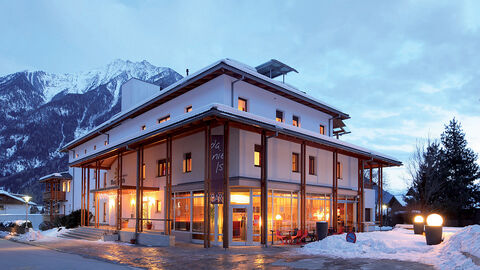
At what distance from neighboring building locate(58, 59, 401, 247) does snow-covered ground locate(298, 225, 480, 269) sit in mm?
4406

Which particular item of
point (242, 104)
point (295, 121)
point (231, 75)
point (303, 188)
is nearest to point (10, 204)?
point (295, 121)

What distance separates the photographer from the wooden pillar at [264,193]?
68.5 ft

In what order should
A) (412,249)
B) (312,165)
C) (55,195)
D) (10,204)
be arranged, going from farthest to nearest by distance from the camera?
1. (10,204)
2. (55,195)
3. (312,165)
4. (412,249)

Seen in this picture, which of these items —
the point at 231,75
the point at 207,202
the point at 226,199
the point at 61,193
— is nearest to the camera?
the point at 226,199

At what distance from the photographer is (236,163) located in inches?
827

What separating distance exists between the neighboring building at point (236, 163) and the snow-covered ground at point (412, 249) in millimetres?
4406

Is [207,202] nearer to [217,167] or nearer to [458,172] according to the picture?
[217,167]

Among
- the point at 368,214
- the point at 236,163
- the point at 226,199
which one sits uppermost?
the point at 236,163

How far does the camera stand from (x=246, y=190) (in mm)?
21391

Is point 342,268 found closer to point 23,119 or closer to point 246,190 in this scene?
point 246,190

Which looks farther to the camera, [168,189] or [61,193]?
[61,193]

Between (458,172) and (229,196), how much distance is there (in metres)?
40.4

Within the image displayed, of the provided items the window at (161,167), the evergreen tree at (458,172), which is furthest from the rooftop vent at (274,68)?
the evergreen tree at (458,172)

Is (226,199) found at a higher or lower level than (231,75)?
lower
